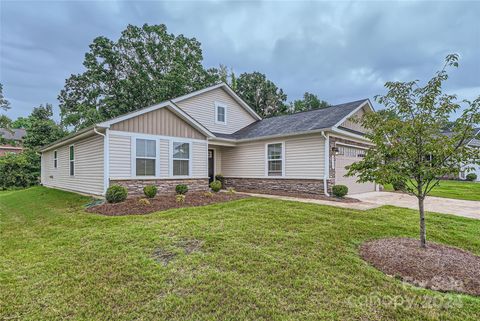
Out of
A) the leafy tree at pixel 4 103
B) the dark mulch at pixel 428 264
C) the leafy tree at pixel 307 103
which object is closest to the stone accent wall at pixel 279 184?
the dark mulch at pixel 428 264

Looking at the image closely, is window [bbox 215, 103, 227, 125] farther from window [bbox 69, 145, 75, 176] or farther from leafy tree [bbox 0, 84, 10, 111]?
leafy tree [bbox 0, 84, 10, 111]

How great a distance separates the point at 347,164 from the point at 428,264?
878 centimetres

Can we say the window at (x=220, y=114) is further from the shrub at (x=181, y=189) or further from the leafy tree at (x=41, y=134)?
the leafy tree at (x=41, y=134)

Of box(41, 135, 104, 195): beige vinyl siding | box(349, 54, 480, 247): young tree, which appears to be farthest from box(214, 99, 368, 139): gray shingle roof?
box(41, 135, 104, 195): beige vinyl siding

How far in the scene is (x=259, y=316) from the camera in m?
2.60

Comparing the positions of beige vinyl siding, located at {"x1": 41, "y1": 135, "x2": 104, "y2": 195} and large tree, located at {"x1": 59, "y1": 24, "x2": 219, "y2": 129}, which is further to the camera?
large tree, located at {"x1": 59, "y1": 24, "x2": 219, "y2": 129}

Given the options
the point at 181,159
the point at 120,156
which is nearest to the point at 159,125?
the point at 181,159

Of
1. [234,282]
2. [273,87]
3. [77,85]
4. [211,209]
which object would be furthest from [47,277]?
[273,87]

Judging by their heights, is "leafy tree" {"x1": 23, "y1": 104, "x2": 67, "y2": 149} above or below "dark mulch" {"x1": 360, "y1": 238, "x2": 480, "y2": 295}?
above

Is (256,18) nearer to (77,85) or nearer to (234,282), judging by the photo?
(234,282)

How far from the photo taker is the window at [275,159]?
12.4 meters

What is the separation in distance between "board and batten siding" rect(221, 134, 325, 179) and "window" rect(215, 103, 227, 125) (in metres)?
1.86

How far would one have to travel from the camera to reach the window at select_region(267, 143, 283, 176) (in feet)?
40.8

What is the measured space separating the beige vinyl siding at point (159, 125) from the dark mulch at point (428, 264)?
8344 mm
